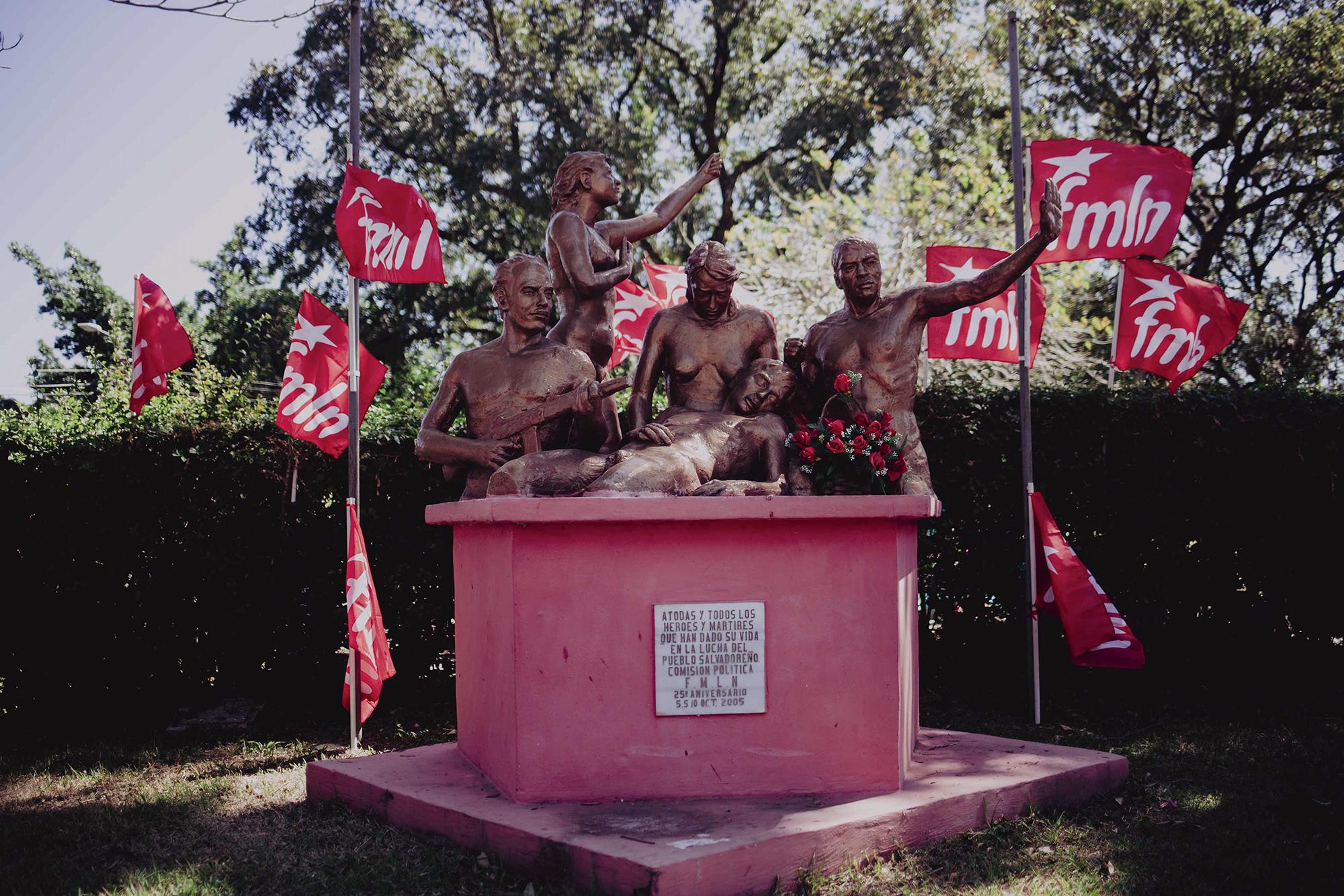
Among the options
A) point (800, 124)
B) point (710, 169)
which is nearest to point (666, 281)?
point (710, 169)

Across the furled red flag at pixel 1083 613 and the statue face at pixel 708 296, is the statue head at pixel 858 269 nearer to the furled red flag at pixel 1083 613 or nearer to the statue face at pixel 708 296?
the statue face at pixel 708 296

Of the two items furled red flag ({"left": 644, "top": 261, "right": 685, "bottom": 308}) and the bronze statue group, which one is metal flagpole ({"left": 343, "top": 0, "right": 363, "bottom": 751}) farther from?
furled red flag ({"left": 644, "top": 261, "right": 685, "bottom": 308})

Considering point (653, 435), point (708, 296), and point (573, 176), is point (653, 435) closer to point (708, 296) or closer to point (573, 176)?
point (708, 296)

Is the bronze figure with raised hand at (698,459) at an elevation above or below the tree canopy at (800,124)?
below

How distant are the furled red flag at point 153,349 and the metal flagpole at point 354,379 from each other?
1.05 metres

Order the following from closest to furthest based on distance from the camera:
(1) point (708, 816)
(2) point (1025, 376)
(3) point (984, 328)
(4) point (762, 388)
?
1. (1) point (708, 816)
2. (4) point (762, 388)
3. (2) point (1025, 376)
4. (3) point (984, 328)

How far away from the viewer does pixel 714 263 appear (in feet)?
16.0

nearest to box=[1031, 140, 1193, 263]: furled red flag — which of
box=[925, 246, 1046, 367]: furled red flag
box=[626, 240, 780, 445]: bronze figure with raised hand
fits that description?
box=[925, 246, 1046, 367]: furled red flag

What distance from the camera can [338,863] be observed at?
3883 millimetres

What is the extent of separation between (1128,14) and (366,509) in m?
14.3

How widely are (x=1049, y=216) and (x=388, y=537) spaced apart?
4756 millimetres

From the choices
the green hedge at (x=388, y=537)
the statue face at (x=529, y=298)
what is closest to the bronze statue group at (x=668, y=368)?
the statue face at (x=529, y=298)

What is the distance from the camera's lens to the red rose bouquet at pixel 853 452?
14.5ft

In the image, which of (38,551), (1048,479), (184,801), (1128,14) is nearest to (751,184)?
(1128,14)
